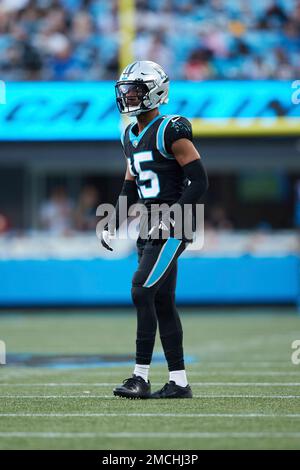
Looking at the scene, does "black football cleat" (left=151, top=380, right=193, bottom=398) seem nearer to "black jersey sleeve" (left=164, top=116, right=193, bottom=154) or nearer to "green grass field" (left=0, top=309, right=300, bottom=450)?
"green grass field" (left=0, top=309, right=300, bottom=450)

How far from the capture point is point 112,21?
51.1 feet

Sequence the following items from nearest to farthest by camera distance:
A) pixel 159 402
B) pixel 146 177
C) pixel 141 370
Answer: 1. pixel 159 402
2. pixel 141 370
3. pixel 146 177

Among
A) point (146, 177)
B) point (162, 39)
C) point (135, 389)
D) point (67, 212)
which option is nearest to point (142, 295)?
point (135, 389)

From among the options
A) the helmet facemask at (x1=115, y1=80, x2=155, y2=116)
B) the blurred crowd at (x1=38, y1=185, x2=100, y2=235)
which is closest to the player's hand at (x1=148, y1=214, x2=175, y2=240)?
the helmet facemask at (x1=115, y1=80, x2=155, y2=116)

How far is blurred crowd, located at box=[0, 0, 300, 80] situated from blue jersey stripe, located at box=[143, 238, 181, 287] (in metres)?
9.74

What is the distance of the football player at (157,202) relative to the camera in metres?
5.45

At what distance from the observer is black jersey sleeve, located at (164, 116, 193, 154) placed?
216 inches

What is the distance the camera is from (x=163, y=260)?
215 inches

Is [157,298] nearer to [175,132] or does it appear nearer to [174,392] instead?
[174,392]

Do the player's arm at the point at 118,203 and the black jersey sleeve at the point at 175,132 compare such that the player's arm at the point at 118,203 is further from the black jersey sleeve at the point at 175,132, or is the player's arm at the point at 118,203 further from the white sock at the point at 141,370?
the white sock at the point at 141,370

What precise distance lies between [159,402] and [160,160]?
1.31 m

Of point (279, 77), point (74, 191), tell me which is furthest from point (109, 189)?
point (279, 77)
